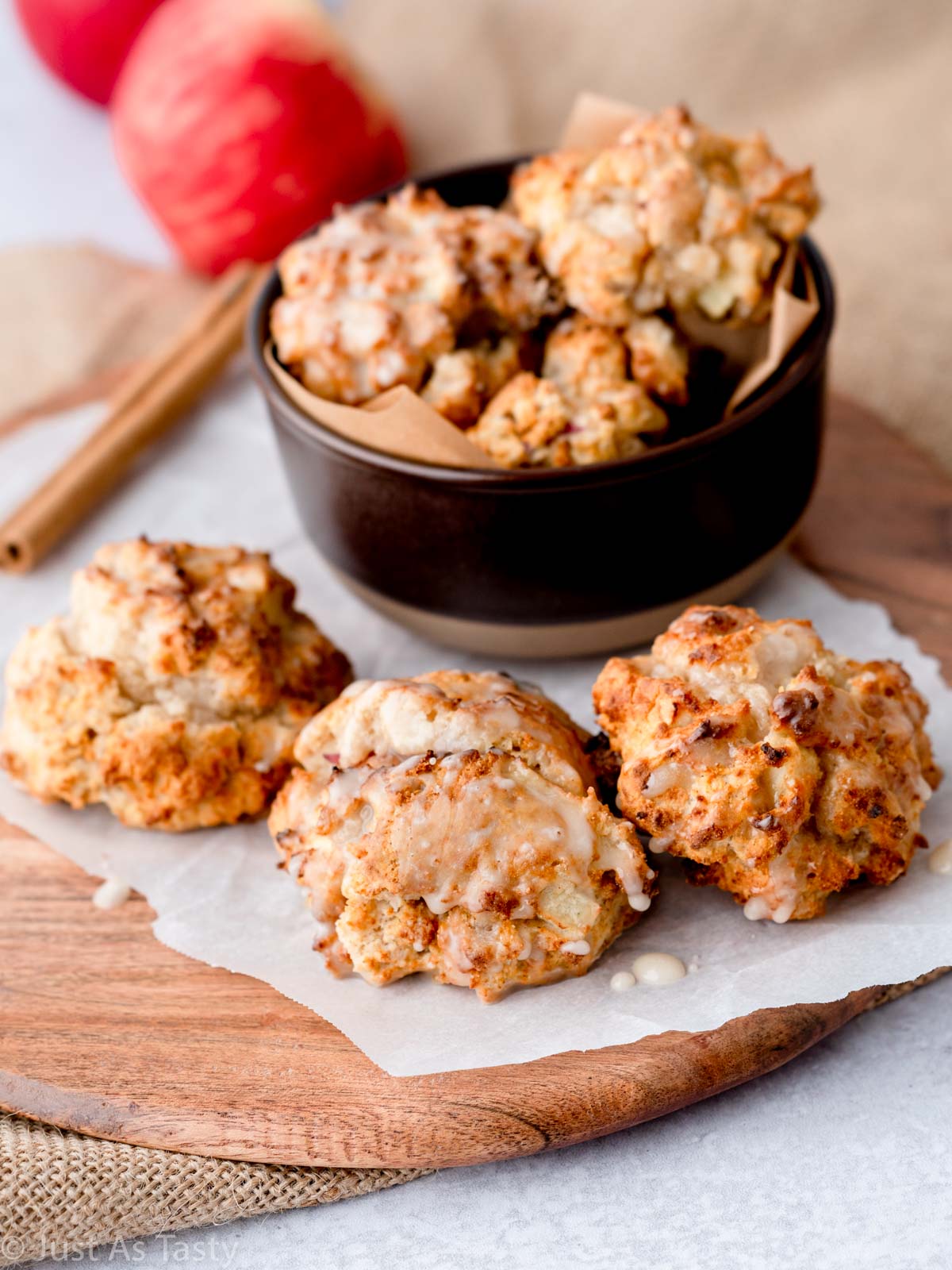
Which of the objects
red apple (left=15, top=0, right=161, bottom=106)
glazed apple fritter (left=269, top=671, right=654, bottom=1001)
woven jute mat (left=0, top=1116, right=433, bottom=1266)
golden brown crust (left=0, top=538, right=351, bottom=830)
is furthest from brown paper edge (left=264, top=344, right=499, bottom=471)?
red apple (left=15, top=0, right=161, bottom=106)

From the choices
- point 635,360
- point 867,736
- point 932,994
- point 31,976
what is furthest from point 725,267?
point 31,976

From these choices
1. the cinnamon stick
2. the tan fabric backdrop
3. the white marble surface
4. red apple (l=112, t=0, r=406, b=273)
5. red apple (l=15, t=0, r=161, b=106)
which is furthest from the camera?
red apple (l=15, t=0, r=161, b=106)

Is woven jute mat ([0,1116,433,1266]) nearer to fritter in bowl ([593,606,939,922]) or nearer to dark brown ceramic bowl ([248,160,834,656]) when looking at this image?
fritter in bowl ([593,606,939,922])

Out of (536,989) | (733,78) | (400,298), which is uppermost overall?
(400,298)

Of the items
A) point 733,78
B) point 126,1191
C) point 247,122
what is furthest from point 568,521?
point 733,78

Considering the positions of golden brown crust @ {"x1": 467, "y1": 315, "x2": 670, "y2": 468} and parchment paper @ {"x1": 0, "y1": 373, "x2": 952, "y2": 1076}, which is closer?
parchment paper @ {"x1": 0, "y1": 373, "x2": 952, "y2": 1076}

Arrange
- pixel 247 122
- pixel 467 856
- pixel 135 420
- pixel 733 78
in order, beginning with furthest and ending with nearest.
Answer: pixel 733 78 < pixel 247 122 < pixel 135 420 < pixel 467 856

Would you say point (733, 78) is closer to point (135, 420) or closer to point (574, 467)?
point (135, 420)
